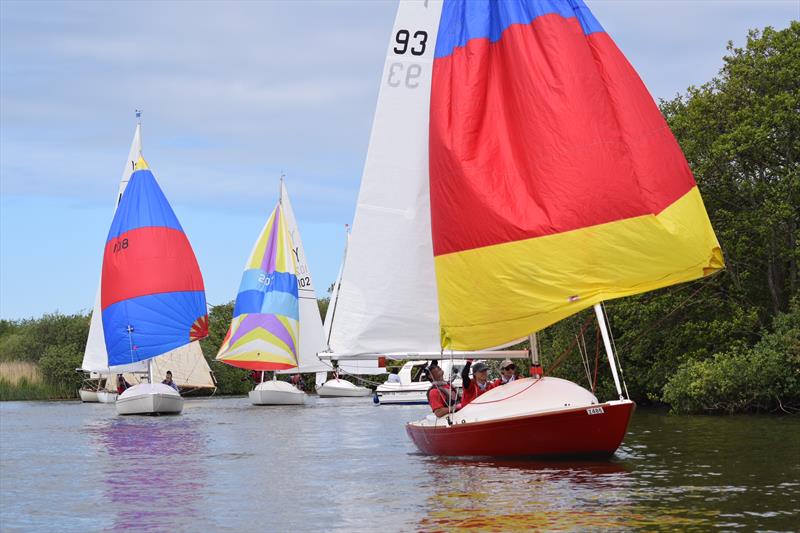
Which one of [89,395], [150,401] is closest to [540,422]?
[150,401]

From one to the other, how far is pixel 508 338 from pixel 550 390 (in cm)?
179

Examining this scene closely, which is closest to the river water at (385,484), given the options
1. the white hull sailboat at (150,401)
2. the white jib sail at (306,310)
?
the white hull sailboat at (150,401)

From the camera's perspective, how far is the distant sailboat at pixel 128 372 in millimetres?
63000

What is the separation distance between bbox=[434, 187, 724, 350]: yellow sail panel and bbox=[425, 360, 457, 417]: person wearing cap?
2344 millimetres

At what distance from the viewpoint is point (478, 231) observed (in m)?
24.8

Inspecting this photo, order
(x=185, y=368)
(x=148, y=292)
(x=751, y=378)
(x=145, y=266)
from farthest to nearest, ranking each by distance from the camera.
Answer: (x=185, y=368) < (x=145, y=266) < (x=148, y=292) < (x=751, y=378)

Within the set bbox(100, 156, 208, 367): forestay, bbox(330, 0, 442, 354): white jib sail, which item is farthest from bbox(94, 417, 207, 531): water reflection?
bbox(100, 156, 208, 367): forestay

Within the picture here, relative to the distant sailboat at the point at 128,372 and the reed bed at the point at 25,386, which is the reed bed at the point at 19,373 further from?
the distant sailboat at the point at 128,372

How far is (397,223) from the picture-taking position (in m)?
27.9

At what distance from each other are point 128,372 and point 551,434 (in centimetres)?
4495

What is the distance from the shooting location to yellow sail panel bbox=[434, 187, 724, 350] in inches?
929

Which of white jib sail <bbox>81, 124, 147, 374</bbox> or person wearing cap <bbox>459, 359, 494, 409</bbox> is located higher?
white jib sail <bbox>81, 124, 147, 374</bbox>

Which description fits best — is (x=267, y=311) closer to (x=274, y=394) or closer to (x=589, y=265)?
(x=274, y=394)

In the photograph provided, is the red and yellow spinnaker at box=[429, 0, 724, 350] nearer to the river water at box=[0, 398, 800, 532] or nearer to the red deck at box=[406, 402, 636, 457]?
the red deck at box=[406, 402, 636, 457]
